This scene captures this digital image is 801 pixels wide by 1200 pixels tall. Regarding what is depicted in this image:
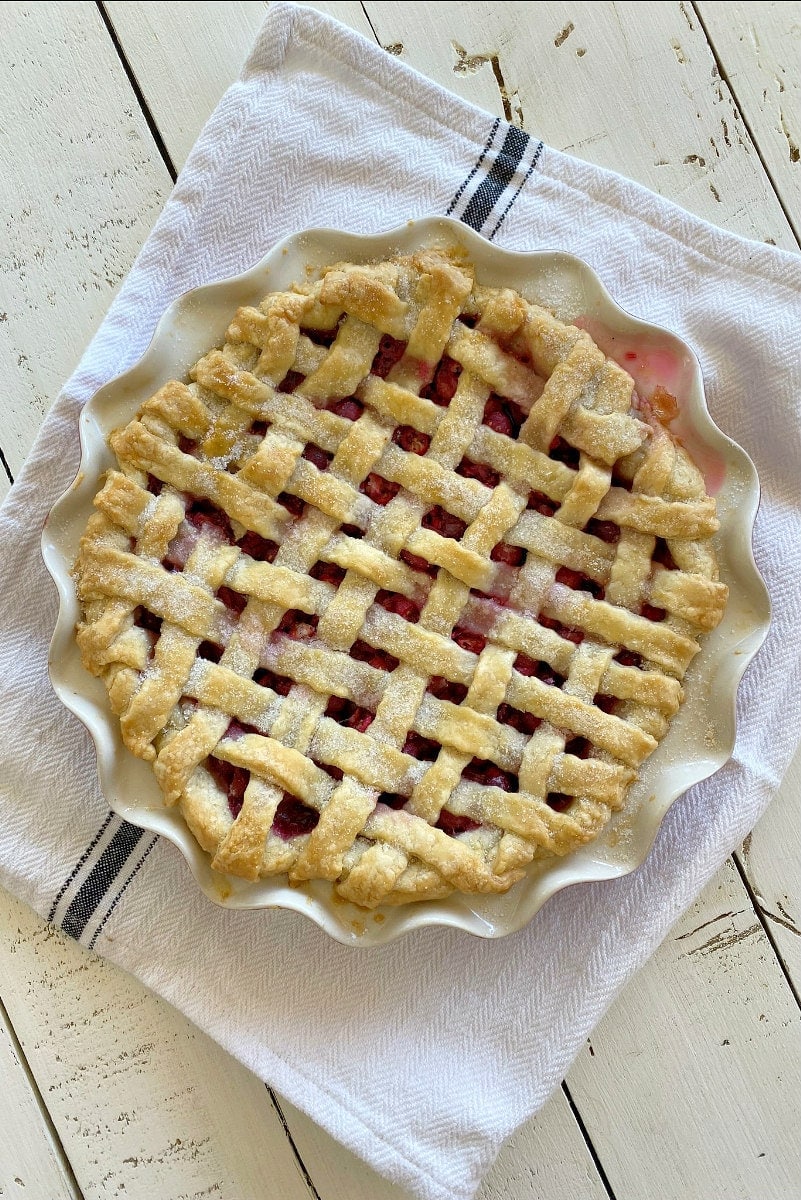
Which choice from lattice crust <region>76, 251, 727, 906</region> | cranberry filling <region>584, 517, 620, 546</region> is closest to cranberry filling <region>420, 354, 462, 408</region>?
lattice crust <region>76, 251, 727, 906</region>

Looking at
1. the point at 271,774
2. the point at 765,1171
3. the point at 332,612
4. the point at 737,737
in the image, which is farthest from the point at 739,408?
the point at 765,1171

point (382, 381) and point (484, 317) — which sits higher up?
point (484, 317)

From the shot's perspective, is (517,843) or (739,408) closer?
(517,843)

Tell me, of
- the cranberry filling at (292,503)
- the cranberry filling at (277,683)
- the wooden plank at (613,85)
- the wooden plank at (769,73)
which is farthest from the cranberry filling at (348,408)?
the wooden plank at (769,73)

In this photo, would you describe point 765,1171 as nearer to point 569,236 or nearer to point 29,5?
point 569,236

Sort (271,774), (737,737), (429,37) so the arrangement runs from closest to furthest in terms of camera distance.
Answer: (271,774) < (737,737) < (429,37)

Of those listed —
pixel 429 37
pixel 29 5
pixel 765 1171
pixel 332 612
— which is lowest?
pixel 765 1171

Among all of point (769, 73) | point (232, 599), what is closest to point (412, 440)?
point (232, 599)
